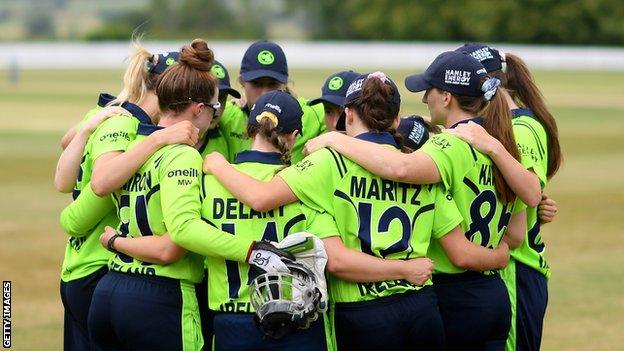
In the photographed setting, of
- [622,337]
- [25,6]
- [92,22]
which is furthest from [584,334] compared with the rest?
[25,6]

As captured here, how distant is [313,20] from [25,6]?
190 ft

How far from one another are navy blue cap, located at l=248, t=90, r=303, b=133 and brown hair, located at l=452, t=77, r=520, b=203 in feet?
→ 2.60

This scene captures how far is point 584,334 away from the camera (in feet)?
27.8

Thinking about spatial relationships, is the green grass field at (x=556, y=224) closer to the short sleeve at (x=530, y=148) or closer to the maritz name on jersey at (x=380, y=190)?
the short sleeve at (x=530, y=148)

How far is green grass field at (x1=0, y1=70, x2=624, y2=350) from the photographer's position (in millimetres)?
8797

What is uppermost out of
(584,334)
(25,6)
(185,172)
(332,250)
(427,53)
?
(25,6)

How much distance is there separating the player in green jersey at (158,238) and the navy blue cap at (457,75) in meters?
1.02

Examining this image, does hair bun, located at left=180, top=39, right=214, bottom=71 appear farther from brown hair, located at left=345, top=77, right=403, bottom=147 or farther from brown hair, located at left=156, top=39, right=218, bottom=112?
brown hair, located at left=345, top=77, right=403, bottom=147

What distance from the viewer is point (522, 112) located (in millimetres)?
5691

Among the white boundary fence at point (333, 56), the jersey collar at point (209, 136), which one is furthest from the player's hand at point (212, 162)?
the white boundary fence at point (333, 56)

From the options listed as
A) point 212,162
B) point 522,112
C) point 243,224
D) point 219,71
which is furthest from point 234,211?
point 219,71

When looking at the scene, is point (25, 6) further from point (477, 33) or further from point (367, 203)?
point (367, 203)

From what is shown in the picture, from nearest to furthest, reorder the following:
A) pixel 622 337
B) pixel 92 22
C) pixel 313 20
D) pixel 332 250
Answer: pixel 332 250 → pixel 622 337 → pixel 313 20 → pixel 92 22

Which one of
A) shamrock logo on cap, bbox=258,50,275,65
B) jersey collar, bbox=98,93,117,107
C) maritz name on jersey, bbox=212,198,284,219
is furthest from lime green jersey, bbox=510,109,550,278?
jersey collar, bbox=98,93,117,107
